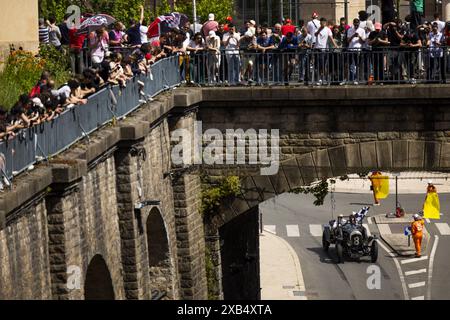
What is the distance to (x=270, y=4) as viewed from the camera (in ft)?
194

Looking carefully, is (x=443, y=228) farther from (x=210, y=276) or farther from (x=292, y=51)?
(x=292, y=51)

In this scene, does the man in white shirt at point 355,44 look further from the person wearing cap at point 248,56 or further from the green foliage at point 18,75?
the green foliage at point 18,75

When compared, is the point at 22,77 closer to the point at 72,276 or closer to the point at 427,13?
the point at 72,276

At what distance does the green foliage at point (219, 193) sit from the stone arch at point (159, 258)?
2109mm

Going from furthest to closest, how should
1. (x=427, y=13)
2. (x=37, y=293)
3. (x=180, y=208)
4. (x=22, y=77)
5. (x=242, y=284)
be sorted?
(x=427, y=13) → (x=242, y=284) → (x=180, y=208) → (x=22, y=77) → (x=37, y=293)

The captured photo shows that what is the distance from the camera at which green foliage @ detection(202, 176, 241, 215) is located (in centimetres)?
3550

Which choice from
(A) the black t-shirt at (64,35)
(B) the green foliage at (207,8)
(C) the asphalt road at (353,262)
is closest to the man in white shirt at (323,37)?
(A) the black t-shirt at (64,35)

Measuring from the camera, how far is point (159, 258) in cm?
3412

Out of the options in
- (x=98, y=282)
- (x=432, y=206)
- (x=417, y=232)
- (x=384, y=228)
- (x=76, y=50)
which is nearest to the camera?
(x=98, y=282)

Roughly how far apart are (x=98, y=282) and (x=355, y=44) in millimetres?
10147

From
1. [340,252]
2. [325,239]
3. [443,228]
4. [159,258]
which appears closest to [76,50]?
[159,258]

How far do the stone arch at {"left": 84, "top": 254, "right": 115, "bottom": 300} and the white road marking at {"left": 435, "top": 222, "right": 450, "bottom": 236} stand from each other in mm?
32208

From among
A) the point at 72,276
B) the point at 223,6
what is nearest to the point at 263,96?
the point at 72,276

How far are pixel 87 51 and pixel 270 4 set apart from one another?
26559 mm
